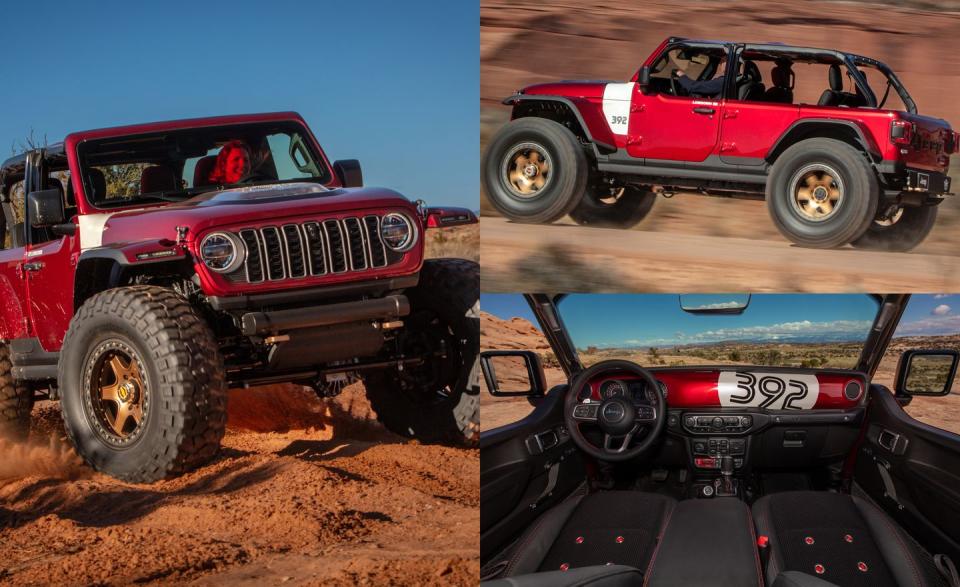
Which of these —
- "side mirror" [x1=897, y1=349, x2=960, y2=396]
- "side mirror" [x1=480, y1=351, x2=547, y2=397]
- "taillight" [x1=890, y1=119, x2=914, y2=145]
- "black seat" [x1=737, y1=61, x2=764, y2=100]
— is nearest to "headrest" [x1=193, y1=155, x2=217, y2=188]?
"side mirror" [x1=480, y1=351, x2=547, y2=397]

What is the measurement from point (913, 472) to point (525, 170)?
2282 millimetres

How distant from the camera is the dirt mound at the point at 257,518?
3.97 metres

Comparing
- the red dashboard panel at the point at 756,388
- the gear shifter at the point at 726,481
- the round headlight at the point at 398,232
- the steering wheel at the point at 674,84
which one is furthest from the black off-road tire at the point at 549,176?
the round headlight at the point at 398,232

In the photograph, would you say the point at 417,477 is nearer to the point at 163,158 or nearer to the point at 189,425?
the point at 189,425

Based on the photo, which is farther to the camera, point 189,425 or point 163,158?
point 163,158

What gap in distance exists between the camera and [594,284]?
2721mm

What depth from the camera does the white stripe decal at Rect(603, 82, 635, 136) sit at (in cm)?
279

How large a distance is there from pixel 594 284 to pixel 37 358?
16.6 ft

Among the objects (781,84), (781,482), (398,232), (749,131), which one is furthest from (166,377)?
(781,84)

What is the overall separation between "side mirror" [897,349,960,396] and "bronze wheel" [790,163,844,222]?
1.25 m

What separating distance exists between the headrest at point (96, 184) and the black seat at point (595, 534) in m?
3.36

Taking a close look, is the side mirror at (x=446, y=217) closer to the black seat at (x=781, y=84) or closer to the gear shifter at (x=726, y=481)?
the gear shifter at (x=726, y=481)

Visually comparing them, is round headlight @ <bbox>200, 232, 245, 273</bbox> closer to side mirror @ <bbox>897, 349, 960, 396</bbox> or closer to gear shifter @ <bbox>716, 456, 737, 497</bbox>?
gear shifter @ <bbox>716, 456, 737, 497</bbox>

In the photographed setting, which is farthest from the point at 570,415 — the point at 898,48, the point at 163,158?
the point at 163,158
